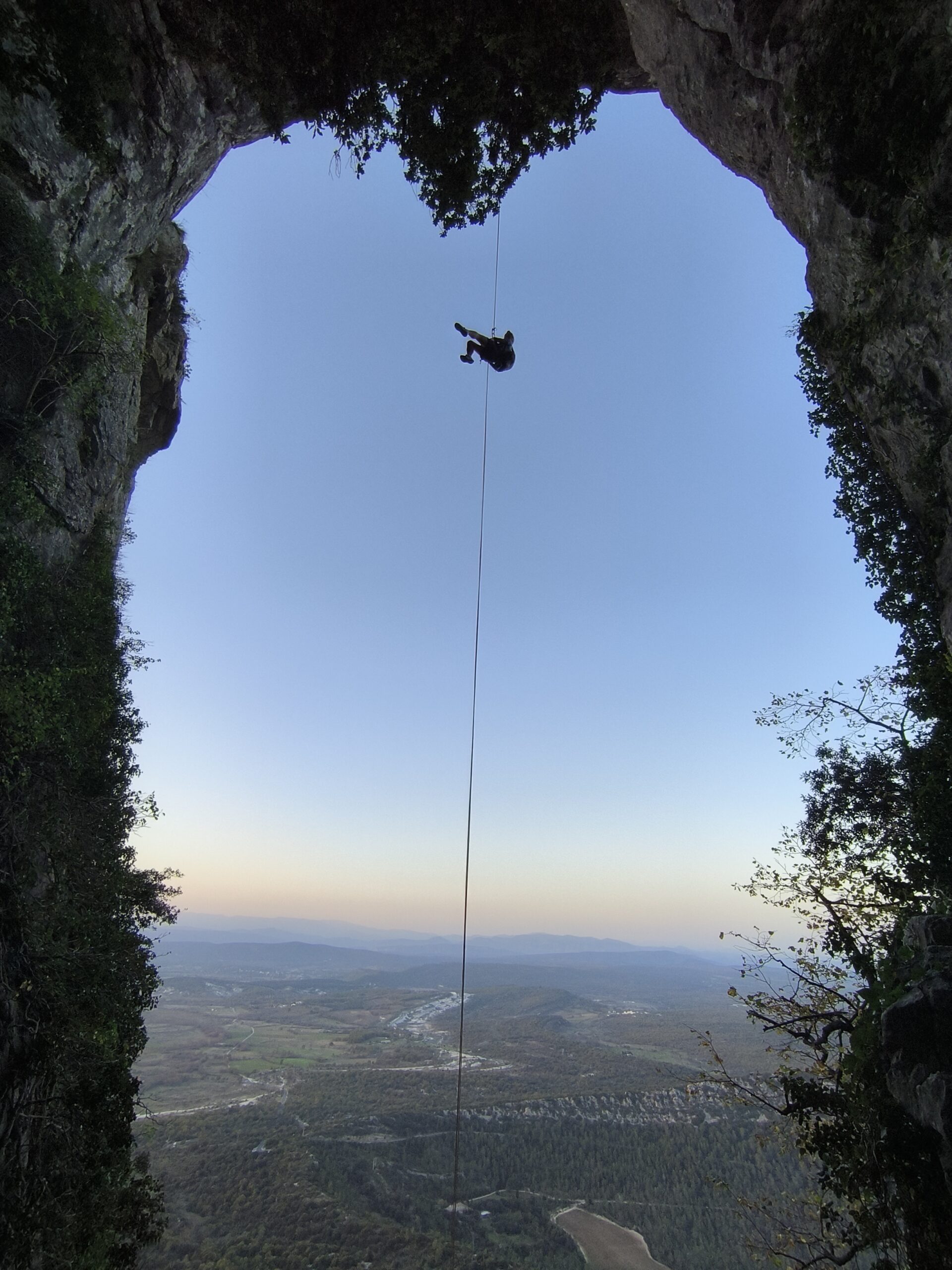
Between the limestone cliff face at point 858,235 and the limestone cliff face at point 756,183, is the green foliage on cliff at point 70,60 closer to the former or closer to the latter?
the limestone cliff face at point 756,183

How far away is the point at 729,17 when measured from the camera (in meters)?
11.1

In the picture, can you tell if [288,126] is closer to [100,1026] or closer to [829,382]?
[829,382]

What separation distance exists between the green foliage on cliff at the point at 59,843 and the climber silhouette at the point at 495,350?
330 inches

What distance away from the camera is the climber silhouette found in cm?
1567

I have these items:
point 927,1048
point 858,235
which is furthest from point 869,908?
point 858,235

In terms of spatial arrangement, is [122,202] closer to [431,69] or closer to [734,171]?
[431,69]

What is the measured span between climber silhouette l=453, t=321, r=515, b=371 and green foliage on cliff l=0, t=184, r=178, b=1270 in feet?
27.5

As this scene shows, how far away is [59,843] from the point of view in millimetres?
9453

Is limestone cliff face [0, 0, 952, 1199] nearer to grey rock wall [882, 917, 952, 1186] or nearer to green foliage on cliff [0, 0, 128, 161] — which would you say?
grey rock wall [882, 917, 952, 1186]

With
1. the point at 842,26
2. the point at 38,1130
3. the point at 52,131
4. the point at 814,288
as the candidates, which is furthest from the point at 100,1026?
the point at 842,26

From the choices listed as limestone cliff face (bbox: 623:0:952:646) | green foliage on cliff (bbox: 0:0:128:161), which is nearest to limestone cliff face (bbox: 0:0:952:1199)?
limestone cliff face (bbox: 623:0:952:646)

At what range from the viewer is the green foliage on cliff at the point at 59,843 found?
314 inches

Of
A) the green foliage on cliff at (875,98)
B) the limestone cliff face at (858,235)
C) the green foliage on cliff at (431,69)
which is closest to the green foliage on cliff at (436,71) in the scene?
the green foliage on cliff at (431,69)

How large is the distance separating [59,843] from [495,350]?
14985mm
